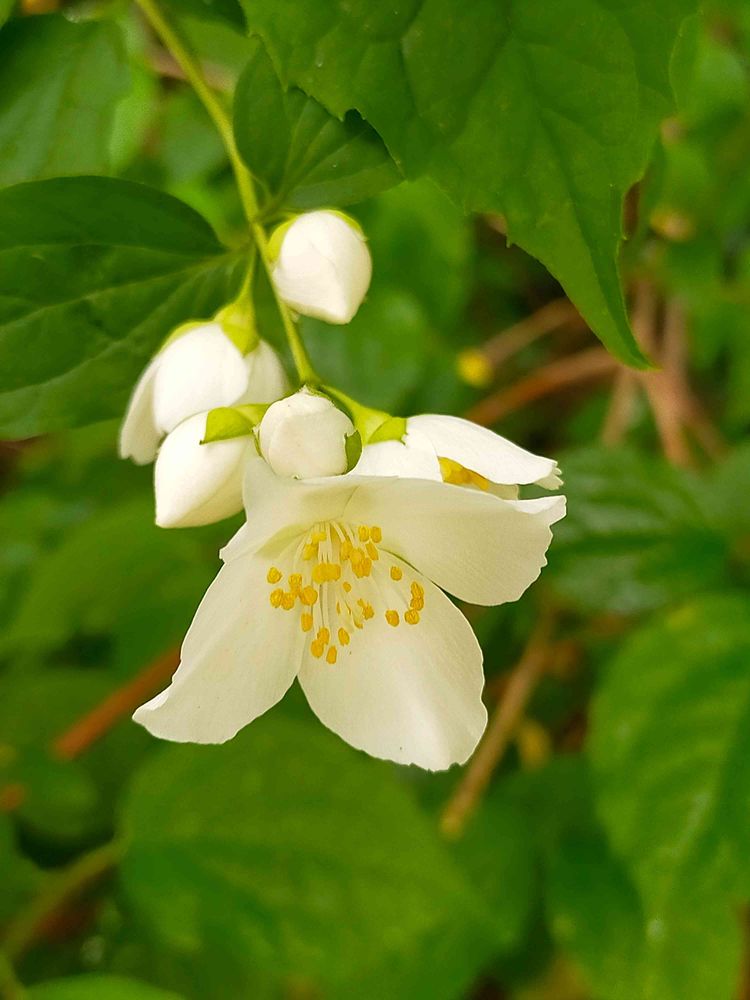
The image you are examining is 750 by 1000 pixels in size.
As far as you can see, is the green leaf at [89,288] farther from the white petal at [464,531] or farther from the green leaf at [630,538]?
the green leaf at [630,538]

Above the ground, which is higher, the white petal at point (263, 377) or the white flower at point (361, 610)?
the white petal at point (263, 377)

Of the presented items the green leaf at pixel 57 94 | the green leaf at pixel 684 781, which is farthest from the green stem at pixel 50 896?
the green leaf at pixel 57 94

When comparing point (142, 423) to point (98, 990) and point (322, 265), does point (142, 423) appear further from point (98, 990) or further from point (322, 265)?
point (98, 990)

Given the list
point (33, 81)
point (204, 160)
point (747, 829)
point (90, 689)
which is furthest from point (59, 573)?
point (747, 829)

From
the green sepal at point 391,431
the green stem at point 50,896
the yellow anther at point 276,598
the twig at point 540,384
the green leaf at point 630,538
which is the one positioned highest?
the green sepal at point 391,431

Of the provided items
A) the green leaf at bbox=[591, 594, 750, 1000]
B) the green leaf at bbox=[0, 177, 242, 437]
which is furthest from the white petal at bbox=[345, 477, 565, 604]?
the green leaf at bbox=[591, 594, 750, 1000]

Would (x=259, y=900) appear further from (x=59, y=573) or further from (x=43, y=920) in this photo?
(x=59, y=573)
